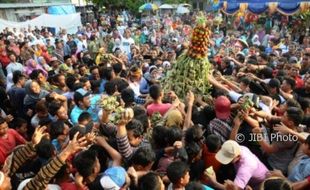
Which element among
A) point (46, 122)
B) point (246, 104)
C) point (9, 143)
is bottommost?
point (9, 143)

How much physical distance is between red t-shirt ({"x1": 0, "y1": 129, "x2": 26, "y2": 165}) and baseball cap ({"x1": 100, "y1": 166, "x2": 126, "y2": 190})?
1.80 metres

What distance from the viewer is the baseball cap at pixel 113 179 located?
259 centimetres

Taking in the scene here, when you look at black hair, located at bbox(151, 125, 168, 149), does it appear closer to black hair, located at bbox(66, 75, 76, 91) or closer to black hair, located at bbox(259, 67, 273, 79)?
black hair, located at bbox(66, 75, 76, 91)

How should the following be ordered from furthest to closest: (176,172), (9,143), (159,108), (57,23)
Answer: (57,23) < (159,108) < (9,143) < (176,172)

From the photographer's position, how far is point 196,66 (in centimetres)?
453

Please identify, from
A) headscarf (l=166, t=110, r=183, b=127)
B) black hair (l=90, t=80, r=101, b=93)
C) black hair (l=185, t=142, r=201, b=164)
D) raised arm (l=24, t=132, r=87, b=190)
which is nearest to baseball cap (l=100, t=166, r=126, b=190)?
raised arm (l=24, t=132, r=87, b=190)

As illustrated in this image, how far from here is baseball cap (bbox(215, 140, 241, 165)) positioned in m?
3.03

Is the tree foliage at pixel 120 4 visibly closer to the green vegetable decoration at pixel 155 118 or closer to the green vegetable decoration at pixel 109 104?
the green vegetable decoration at pixel 155 118

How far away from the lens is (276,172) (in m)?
3.03

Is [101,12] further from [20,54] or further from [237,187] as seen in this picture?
[237,187]

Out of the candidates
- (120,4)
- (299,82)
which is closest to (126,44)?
(299,82)

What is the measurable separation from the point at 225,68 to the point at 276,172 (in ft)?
15.3

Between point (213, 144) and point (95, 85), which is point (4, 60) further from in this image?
point (213, 144)

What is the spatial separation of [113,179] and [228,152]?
1052 mm
